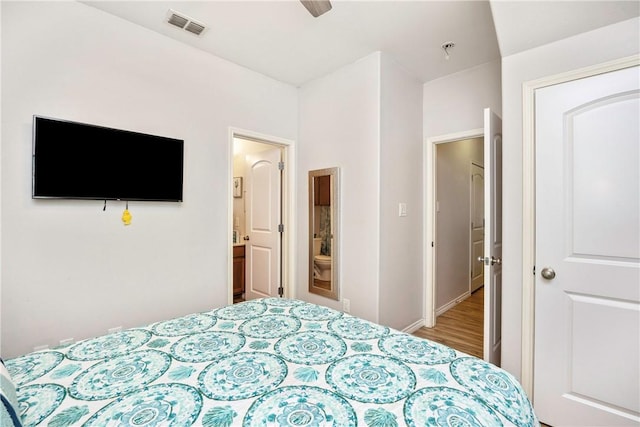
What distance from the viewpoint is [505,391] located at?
1034 mm

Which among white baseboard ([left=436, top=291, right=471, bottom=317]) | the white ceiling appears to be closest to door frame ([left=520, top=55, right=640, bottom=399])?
the white ceiling

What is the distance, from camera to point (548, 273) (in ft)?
5.96

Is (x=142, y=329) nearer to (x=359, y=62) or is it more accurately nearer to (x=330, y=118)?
→ (x=330, y=118)

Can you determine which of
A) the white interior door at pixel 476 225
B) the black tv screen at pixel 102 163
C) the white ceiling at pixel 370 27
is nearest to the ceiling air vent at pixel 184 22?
the white ceiling at pixel 370 27

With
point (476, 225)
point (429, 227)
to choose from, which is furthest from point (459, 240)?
point (429, 227)

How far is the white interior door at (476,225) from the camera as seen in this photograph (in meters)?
4.53

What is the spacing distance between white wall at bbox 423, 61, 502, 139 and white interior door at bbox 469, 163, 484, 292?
5.26 ft

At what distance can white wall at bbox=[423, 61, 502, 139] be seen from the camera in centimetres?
288

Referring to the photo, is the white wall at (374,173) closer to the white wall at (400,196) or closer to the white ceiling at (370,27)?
the white wall at (400,196)

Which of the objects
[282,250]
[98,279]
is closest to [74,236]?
[98,279]

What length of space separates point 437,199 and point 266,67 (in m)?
2.42

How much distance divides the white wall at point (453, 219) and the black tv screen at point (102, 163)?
285 cm

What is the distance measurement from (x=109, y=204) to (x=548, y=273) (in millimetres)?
3027

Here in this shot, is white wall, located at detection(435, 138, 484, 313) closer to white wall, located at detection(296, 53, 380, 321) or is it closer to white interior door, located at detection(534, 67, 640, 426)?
white wall, located at detection(296, 53, 380, 321)
